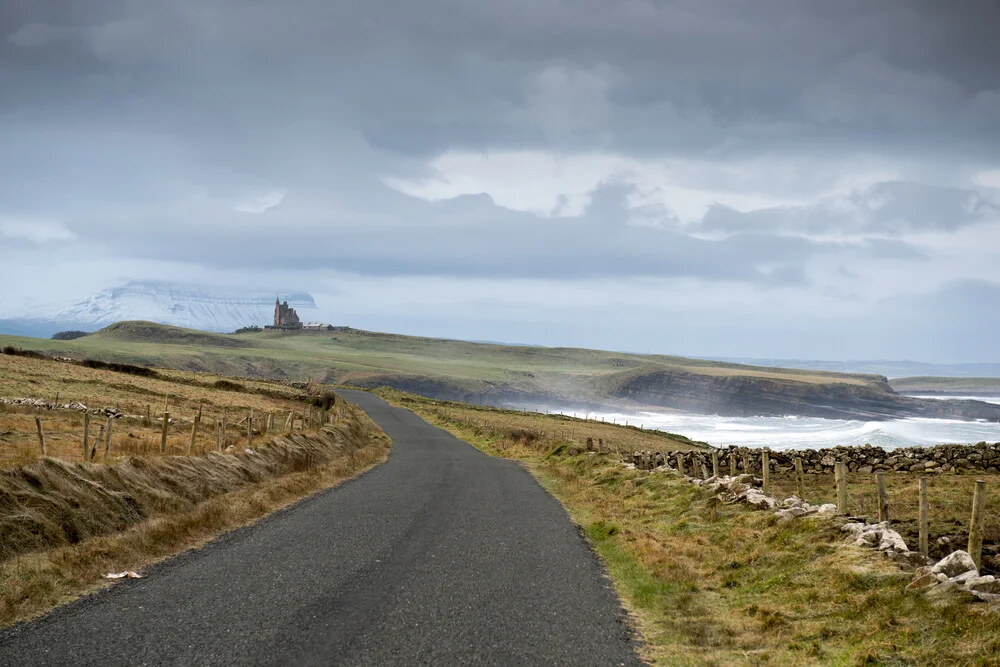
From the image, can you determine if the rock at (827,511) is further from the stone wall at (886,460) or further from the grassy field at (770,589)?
the stone wall at (886,460)

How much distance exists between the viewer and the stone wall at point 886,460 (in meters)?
28.5

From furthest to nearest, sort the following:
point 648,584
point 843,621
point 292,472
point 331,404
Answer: point 331,404
point 292,472
point 648,584
point 843,621

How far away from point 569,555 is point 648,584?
232 centimetres

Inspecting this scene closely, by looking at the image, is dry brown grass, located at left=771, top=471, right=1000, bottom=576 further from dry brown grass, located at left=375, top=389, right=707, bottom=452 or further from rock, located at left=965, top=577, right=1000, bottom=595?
dry brown grass, located at left=375, top=389, right=707, bottom=452

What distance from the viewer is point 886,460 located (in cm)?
2989

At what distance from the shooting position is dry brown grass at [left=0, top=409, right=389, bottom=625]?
10.7 metres

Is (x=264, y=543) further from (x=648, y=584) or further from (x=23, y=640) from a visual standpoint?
(x=648, y=584)

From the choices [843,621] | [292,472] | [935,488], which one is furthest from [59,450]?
[935,488]

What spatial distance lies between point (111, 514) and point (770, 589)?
1318cm

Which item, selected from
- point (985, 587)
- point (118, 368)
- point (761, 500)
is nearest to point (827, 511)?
point (761, 500)

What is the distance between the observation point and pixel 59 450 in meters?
22.4

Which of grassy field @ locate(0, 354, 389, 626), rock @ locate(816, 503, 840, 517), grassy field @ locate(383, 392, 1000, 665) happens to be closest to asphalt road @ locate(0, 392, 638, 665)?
grassy field @ locate(0, 354, 389, 626)

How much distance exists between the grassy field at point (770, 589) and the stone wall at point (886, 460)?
20.1ft

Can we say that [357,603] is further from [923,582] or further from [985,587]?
[985,587]
